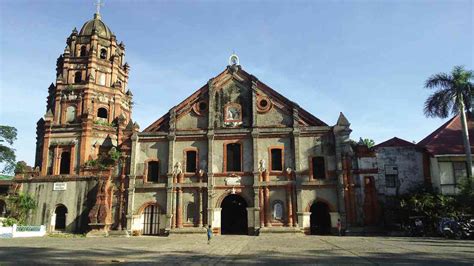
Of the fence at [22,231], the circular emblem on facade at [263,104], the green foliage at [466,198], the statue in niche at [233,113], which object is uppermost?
the circular emblem on facade at [263,104]

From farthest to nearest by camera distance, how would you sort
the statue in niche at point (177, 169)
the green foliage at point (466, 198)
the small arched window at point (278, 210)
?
the statue in niche at point (177, 169) → the small arched window at point (278, 210) → the green foliage at point (466, 198)

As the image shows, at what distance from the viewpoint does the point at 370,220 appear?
26.3 m

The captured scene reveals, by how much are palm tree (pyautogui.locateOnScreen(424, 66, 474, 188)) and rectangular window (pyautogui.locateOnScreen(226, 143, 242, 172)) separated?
13763 millimetres

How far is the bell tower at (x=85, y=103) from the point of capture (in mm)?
32406

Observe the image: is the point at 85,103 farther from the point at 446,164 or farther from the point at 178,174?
the point at 446,164

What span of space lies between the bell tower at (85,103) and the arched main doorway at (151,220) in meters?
7.04

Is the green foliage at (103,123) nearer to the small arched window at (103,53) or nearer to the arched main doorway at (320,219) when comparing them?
the small arched window at (103,53)

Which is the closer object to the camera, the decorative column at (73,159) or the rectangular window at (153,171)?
the rectangular window at (153,171)

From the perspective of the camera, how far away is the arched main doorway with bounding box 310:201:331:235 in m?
27.9

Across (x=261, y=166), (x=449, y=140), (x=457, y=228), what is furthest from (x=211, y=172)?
(x=449, y=140)

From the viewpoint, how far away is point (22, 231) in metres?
27.9

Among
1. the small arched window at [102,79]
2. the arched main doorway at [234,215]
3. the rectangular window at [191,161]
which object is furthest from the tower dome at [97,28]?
the arched main doorway at [234,215]

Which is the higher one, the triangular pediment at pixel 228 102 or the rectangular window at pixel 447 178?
the triangular pediment at pixel 228 102

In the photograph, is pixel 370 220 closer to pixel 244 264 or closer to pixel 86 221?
pixel 244 264
